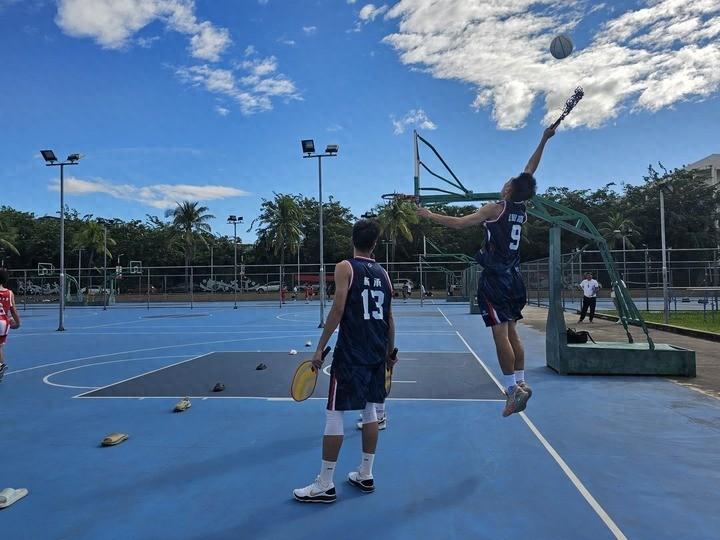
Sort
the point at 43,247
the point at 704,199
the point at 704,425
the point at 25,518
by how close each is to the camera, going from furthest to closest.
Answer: the point at 43,247 → the point at 704,199 → the point at 704,425 → the point at 25,518

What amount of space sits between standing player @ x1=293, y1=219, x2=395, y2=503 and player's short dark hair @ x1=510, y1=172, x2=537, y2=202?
55.1 inches

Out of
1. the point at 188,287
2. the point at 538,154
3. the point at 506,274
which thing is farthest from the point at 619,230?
the point at 506,274

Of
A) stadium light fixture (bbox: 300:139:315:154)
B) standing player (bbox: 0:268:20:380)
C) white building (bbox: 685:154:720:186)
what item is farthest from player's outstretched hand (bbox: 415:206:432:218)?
white building (bbox: 685:154:720:186)

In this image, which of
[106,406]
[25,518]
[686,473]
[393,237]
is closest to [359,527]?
[25,518]

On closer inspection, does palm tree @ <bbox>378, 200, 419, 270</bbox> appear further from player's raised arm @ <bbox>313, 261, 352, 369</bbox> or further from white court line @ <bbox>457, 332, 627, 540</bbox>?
player's raised arm @ <bbox>313, 261, 352, 369</bbox>

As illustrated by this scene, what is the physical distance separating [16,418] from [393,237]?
49645 mm

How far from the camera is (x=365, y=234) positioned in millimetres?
3879

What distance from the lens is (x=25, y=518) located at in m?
3.46

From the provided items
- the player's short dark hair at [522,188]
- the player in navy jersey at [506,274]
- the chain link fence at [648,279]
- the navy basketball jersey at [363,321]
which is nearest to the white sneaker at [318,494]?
the navy basketball jersey at [363,321]

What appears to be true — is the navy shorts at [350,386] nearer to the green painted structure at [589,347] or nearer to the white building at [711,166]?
the green painted structure at [589,347]

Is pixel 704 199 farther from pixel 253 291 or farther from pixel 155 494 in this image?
pixel 155 494

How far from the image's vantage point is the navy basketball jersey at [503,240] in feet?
14.1

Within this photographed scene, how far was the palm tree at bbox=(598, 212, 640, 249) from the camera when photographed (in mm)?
51656

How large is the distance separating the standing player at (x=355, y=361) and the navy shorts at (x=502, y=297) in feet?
3.26
